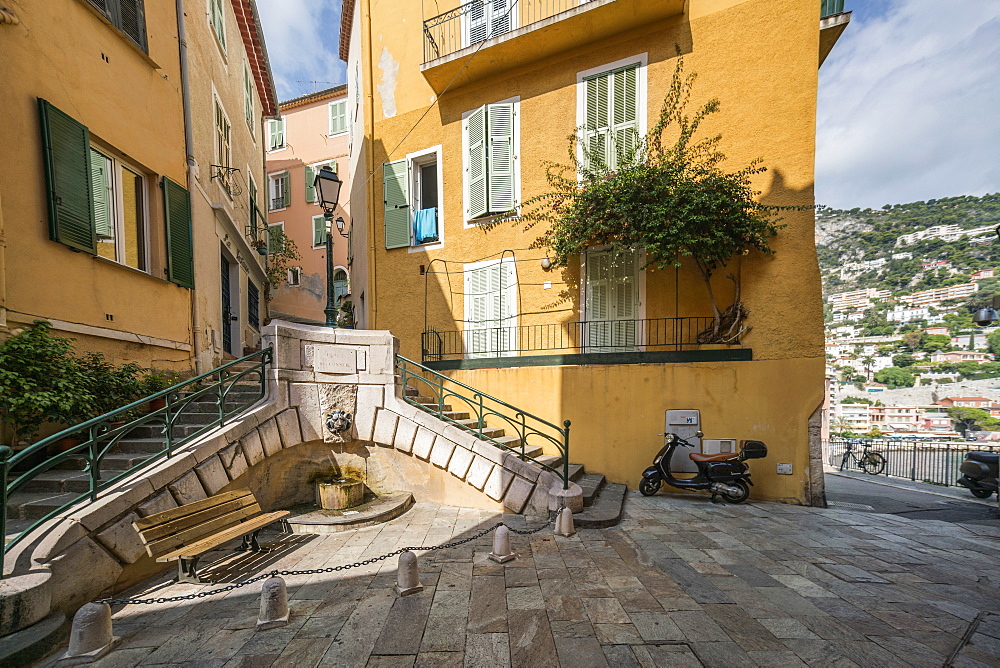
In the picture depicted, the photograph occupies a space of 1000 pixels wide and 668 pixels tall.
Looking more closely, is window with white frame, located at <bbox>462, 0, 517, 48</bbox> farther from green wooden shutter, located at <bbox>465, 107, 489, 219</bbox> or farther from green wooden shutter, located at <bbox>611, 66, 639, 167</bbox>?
green wooden shutter, located at <bbox>611, 66, 639, 167</bbox>

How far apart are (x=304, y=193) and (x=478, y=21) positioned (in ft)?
52.8

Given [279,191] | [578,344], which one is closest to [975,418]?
[578,344]

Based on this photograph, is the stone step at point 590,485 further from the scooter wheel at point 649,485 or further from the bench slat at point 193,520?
the bench slat at point 193,520

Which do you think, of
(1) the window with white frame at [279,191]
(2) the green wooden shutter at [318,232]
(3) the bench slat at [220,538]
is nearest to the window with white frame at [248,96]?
(2) the green wooden shutter at [318,232]

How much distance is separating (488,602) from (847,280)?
141m

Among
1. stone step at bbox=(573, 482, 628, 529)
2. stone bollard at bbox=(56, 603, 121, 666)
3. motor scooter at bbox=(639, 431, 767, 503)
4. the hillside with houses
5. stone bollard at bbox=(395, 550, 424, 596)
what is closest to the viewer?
stone bollard at bbox=(56, 603, 121, 666)

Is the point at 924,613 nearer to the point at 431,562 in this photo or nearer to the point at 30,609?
the point at 431,562

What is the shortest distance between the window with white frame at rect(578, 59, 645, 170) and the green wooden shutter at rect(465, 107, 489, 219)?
87.6 inches

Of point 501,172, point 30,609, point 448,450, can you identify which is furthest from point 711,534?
point 501,172

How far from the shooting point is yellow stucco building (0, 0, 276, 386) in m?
4.72

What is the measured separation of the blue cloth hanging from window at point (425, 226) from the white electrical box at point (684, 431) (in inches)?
263

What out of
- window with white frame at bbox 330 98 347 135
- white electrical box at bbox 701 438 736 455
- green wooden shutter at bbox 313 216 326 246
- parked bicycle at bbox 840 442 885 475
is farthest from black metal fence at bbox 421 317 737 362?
window with white frame at bbox 330 98 347 135

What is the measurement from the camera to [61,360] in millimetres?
4465

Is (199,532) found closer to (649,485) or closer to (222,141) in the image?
(649,485)
